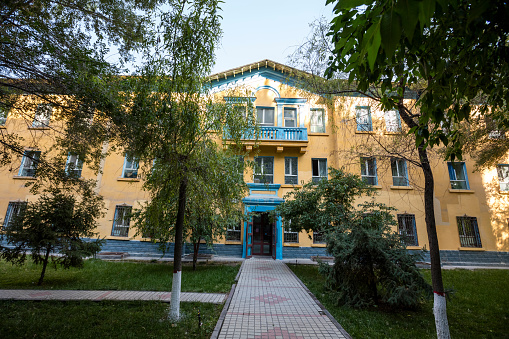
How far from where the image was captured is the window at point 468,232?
16656 mm

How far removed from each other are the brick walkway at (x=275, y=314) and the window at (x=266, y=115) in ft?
37.5

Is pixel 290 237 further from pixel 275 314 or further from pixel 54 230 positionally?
pixel 54 230

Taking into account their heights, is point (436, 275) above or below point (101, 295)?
above

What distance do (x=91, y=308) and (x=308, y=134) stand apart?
15510 millimetres

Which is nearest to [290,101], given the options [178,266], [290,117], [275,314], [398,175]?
[290,117]

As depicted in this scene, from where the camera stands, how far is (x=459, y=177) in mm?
17656

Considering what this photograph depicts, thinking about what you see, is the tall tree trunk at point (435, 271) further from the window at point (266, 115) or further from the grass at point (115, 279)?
the window at point (266, 115)

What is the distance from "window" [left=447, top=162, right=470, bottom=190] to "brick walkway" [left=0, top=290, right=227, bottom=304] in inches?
700

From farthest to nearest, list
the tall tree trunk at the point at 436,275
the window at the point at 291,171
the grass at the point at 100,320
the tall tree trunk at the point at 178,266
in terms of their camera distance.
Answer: the window at the point at 291,171 → the tall tree trunk at the point at 178,266 → the grass at the point at 100,320 → the tall tree trunk at the point at 436,275

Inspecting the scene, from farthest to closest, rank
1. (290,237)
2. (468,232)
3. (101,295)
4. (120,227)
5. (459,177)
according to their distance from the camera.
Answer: (459,177)
(120,227)
(290,237)
(468,232)
(101,295)

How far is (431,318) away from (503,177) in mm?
17045

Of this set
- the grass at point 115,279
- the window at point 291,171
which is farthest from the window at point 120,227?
the window at point 291,171

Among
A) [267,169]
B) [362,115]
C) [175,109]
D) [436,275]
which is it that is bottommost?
[436,275]

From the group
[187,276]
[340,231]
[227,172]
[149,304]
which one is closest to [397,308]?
[340,231]
